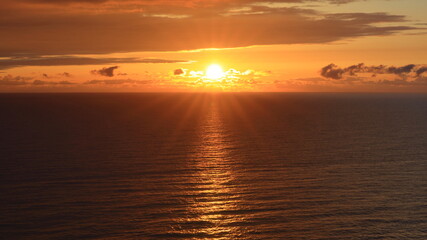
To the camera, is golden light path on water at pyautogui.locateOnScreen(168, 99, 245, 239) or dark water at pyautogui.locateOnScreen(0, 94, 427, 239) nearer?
dark water at pyautogui.locateOnScreen(0, 94, 427, 239)

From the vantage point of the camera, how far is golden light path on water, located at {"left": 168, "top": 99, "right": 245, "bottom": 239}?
157 feet

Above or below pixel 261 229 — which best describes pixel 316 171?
above

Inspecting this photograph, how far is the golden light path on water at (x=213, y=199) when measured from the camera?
47719 millimetres

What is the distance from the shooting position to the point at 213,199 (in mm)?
57625

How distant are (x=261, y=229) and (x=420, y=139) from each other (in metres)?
77.6

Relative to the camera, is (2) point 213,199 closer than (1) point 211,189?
Yes

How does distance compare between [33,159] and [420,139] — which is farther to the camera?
[420,139]

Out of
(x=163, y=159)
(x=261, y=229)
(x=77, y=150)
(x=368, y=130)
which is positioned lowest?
(x=261, y=229)

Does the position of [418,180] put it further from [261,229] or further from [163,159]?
[163,159]

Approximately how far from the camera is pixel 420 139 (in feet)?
365

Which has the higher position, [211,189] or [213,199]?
[211,189]

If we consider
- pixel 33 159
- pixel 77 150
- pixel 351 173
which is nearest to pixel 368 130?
pixel 351 173

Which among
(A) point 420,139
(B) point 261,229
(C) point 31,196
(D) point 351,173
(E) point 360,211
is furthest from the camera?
(A) point 420,139

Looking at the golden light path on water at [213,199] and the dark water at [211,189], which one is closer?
the dark water at [211,189]
